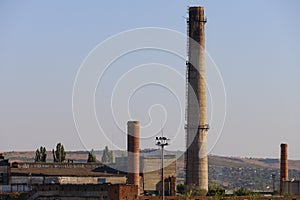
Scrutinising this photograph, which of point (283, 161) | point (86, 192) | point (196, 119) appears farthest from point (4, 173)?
point (283, 161)

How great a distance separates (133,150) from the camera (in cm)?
8400

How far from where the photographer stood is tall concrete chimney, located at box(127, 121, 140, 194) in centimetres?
8388

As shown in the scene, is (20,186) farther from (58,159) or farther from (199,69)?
(58,159)

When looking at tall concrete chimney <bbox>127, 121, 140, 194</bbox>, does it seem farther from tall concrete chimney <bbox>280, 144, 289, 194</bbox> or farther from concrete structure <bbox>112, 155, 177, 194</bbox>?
tall concrete chimney <bbox>280, 144, 289, 194</bbox>

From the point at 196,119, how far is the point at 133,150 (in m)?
10.7

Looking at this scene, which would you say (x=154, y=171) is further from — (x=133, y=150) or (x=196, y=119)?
(x=133, y=150)

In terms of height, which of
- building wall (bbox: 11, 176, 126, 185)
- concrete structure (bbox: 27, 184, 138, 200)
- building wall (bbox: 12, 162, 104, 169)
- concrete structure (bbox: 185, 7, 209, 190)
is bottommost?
concrete structure (bbox: 27, 184, 138, 200)

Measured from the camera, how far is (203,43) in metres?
92.9

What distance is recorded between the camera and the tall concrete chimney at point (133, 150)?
8388cm

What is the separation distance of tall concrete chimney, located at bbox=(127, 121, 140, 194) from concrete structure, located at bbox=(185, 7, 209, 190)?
8.65 meters

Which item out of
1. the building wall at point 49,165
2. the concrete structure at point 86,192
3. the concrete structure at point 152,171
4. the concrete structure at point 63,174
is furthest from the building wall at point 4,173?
the concrete structure at point 86,192

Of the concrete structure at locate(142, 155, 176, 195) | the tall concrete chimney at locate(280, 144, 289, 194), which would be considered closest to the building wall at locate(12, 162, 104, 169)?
the concrete structure at locate(142, 155, 176, 195)

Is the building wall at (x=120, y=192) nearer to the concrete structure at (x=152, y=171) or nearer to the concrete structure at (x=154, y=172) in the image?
the concrete structure at (x=152, y=171)

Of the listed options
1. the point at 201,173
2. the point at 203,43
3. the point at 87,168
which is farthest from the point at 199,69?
the point at 87,168
